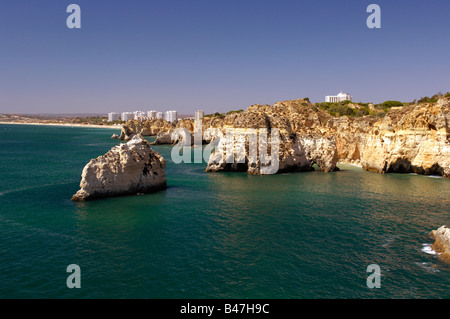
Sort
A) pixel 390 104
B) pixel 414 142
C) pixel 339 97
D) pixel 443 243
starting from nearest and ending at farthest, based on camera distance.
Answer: pixel 443 243
pixel 414 142
pixel 390 104
pixel 339 97

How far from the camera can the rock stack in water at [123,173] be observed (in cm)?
3447

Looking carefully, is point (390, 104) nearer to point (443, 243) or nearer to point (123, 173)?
point (443, 243)

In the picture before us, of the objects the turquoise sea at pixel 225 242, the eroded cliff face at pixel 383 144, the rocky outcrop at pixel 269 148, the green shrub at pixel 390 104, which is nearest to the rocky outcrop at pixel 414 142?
the eroded cliff face at pixel 383 144

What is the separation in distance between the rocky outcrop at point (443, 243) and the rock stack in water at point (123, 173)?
2823 cm

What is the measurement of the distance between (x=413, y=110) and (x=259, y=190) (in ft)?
100.0

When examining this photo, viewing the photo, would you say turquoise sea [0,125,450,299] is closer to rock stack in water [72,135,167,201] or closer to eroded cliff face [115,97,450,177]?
rock stack in water [72,135,167,201]

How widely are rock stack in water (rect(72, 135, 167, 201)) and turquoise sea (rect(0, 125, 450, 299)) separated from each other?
1.56 meters

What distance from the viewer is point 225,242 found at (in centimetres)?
2334

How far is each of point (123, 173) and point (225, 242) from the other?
17.6 meters

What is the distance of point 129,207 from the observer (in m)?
32.3

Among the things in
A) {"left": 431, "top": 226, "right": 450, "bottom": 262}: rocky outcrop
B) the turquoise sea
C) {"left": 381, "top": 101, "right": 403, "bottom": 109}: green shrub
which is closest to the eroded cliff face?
the turquoise sea

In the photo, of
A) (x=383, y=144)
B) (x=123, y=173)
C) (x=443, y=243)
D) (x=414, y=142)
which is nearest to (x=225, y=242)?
(x=443, y=243)

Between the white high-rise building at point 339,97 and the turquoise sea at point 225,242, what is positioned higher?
the white high-rise building at point 339,97

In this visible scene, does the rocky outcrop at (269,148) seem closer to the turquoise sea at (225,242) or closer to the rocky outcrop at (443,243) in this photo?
the turquoise sea at (225,242)
